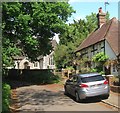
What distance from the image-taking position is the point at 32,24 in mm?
31891

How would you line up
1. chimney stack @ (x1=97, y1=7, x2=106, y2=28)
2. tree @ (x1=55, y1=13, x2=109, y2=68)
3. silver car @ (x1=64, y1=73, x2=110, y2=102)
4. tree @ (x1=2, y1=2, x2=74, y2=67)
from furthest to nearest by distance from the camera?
tree @ (x1=55, y1=13, x2=109, y2=68)
chimney stack @ (x1=97, y1=7, x2=106, y2=28)
tree @ (x1=2, y1=2, x2=74, y2=67)
silver car @ (x1=64, y1=73, x2=110, y2=102)

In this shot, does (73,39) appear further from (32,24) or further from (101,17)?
(32,24)

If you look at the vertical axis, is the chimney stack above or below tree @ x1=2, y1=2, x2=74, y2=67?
above

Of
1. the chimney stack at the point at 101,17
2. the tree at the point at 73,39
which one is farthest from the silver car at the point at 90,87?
the chimney stack at the point at 101,17

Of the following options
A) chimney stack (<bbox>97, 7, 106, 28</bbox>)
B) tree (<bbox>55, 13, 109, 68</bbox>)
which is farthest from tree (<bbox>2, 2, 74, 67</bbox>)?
chimney stack (<bbox>97, 7, 106, 28</bbox>)

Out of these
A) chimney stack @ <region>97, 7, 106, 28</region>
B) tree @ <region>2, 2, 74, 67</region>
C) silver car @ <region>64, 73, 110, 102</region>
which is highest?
chimney stack @ <region>97, 7, 106, 28</region>

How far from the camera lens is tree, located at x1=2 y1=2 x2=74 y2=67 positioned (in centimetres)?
2852

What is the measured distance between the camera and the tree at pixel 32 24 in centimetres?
2852

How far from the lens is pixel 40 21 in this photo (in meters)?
31.1

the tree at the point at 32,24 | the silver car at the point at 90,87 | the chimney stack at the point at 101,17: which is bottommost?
the silver car at the point at 90,87

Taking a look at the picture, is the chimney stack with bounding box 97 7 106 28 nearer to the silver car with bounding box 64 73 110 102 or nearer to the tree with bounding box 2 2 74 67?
the tree with bounding box 2 2 74 67

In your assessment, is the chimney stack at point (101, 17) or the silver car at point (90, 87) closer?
the silver car at point (90, 87)

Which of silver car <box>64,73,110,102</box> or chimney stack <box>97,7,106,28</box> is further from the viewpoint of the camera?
chimney stack <box>97,7,106,28</box>

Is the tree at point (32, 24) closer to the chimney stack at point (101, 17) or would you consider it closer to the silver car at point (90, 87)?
the silver car at point (90, 87)
